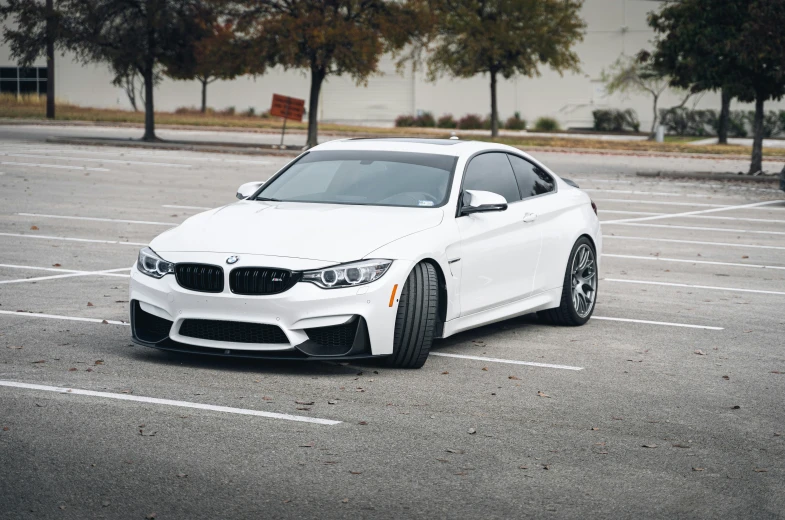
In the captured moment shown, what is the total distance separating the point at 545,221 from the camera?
8.98m

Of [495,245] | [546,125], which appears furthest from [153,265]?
[546,125]

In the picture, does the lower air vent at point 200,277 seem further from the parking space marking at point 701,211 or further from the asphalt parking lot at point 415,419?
the parking space marking at point 701,211

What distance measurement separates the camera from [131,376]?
6941 millimetres

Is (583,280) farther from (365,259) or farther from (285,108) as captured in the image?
(285,108)

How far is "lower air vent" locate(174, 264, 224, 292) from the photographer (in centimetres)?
703

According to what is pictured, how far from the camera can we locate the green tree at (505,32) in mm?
47531

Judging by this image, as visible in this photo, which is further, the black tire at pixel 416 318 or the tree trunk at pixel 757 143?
the tree trunk at pixel 757 143

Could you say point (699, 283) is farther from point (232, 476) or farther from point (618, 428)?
point (232, 476)

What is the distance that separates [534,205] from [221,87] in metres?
66.5

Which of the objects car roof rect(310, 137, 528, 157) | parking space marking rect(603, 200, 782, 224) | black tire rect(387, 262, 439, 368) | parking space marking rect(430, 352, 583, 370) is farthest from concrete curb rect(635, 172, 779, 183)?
black tire rect(387, 262, 439, 368)

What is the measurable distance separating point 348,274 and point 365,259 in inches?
5.7

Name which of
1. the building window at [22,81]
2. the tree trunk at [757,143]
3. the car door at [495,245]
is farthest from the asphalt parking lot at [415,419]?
the building window at [22,81]

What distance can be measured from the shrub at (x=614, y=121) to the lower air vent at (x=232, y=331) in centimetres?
5669

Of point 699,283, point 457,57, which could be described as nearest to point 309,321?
point 699,283
